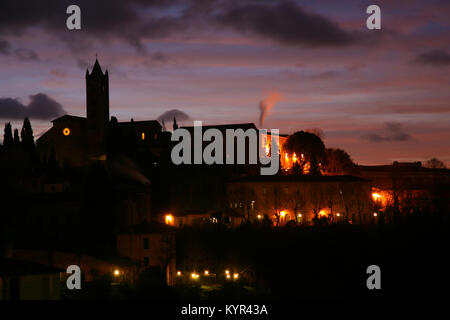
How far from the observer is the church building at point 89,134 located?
5972 cm

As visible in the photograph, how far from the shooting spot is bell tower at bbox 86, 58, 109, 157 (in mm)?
59781

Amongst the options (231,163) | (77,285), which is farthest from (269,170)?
(77,285)

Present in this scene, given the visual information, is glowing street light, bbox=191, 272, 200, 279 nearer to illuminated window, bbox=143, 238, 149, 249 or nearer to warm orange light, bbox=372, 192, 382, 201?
illuminated window, bbox=143, 238, 149, 249

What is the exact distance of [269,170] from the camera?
54.7 metres

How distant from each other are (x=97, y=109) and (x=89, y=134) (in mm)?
3100

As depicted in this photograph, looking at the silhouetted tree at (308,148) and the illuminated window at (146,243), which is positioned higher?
the silhouetted tree at (308,148)

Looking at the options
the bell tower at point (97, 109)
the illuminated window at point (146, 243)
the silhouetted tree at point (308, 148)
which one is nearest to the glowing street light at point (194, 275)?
the illuminated window at point (146, 243)

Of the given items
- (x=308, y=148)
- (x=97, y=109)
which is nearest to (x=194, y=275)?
(x=308, y=148)

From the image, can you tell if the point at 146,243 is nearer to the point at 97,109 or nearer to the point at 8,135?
the point at 97,109

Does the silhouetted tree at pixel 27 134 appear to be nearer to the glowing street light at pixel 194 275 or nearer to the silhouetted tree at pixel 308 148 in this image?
the silhouetted tree at pixel 308 148

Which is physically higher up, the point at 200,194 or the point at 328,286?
the point at 200,194

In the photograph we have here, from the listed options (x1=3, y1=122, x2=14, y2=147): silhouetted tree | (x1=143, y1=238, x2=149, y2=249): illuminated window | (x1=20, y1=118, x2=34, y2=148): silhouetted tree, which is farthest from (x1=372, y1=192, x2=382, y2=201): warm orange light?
(x1=3, y1=122, x2=14, y2=147): silhouetted tree

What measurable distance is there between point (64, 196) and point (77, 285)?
46.3 ft
